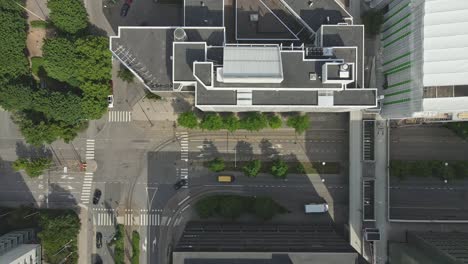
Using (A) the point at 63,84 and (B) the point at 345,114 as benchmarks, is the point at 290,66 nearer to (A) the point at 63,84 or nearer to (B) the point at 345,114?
(B) the point at 345,114

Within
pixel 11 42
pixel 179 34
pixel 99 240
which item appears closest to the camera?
pixel 179 34

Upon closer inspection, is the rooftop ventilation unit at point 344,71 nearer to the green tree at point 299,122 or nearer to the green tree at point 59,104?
the green tree at point 299,122

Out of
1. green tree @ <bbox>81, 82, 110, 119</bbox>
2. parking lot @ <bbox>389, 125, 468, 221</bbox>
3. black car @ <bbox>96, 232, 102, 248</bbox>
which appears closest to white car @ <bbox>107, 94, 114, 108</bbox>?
green tree @ <bbox>81, 82, 110, 119</bbox>

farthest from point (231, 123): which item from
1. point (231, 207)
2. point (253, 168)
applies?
point (231, 207)

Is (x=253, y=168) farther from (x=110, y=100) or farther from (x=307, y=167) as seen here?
(x=110, y=100)

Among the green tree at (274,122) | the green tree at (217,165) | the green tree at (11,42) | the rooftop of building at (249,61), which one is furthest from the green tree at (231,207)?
the green tree at (11,42)

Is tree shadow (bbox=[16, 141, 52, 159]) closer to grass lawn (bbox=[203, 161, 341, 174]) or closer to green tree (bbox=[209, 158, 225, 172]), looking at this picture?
grass lawn (bbox=[203, 161, 341, 174])
